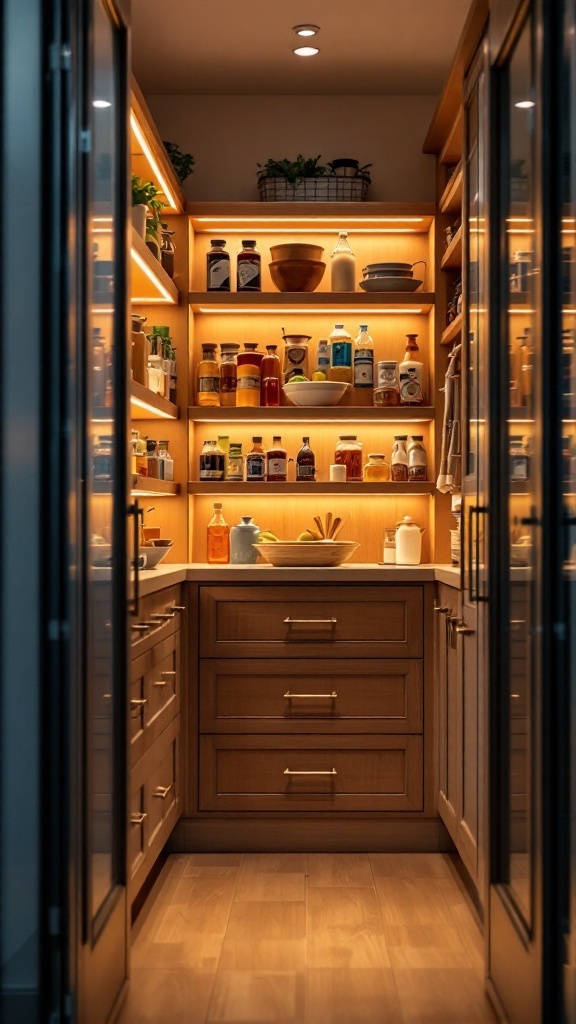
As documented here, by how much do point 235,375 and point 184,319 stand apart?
0.30 m

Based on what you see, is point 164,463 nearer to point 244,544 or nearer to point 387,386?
point 244,544

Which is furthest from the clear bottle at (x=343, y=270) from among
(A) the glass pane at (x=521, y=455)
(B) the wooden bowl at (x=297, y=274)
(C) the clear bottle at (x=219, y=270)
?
(A) the glass pane at (x=521, y=455)

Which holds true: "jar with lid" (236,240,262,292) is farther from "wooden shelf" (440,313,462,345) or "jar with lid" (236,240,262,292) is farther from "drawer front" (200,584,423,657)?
"drawer front" (200,584,423,657)

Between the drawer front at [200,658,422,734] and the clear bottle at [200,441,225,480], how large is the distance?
2.81 feet

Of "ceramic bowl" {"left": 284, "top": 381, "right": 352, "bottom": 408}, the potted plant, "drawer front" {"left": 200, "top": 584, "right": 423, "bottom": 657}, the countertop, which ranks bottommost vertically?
"drawer front" {"left": 200, "top": 584, "right": 423, "bottom": 657}

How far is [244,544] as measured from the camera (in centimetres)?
411

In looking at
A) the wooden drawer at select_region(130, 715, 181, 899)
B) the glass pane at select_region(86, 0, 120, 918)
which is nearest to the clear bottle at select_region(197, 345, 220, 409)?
the wooden drawer at select_region(130, 715, 181, 899)

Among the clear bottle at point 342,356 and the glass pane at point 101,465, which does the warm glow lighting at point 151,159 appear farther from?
the glass pane at point 101,465

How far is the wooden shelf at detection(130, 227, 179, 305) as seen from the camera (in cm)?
323

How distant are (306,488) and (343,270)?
0.89 m

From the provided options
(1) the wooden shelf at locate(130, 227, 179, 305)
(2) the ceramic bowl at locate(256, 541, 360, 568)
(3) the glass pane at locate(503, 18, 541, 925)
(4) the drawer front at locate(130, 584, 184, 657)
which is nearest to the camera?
(3) the glass pane at locate(503, 18, 541, 925)

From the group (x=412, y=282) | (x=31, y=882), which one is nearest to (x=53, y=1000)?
(x=31, y=882)

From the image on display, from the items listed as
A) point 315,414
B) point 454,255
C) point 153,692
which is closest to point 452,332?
point 454,255

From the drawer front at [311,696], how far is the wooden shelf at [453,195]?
1659mm
